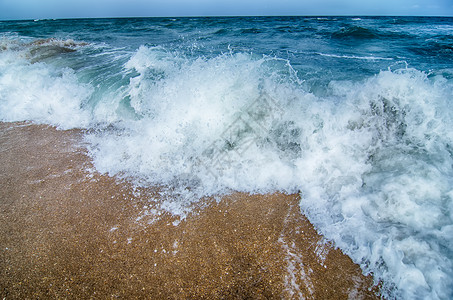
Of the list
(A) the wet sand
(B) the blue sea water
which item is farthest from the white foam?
(A) the wet sand

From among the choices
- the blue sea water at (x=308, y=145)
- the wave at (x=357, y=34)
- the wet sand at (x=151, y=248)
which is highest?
the wave at (x=357, y=34)

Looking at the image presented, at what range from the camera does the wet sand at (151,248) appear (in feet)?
6.18

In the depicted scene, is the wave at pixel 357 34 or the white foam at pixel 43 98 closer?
the white foam at pixel 43 98

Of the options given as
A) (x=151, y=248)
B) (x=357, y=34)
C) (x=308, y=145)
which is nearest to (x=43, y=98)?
(x=151, y=248)

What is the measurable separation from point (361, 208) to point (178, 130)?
275 cm

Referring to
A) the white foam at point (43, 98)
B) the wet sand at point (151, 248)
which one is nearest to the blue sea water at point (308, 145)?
the white foam at point (43, 98)

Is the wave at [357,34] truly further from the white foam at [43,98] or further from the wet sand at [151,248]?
the wet sand at [151,248]

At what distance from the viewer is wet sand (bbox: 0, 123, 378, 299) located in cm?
188

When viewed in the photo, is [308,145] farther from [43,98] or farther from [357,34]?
[357,34]

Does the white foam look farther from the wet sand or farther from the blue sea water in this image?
the wet sand

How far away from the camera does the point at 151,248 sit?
2195mm

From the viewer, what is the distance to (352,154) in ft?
10.4

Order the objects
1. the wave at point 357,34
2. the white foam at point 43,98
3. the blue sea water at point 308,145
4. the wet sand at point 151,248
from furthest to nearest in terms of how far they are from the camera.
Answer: the wave at point 357,34 < the white foam at point 43,98 < the blue sea water at point 308,145 < the wet sand at point 151,248

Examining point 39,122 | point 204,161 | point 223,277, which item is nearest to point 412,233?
point 223,277
